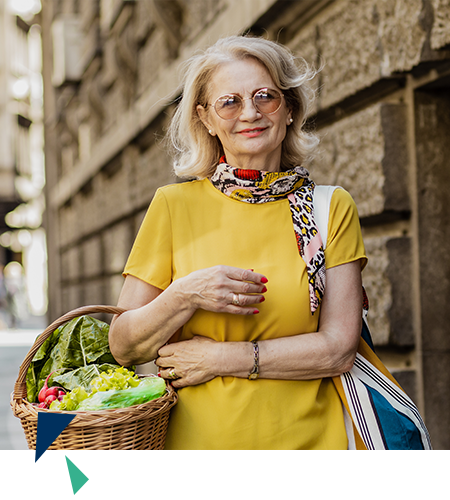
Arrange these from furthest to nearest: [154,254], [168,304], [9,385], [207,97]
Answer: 1. [9,385]
2. [207,97]
3. [154,254]
4. [168,304]

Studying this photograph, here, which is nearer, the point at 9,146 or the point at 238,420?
the point at 238,420

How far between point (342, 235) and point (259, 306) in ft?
0.95

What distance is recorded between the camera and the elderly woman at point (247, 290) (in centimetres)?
155

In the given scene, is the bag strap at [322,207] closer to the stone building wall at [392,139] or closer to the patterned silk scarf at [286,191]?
the patterned silk scarf at [286,191]

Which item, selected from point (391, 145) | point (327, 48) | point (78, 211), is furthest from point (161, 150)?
point (78, 211)

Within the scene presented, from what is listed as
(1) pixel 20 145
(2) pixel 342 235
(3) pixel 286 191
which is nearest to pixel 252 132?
(3) pixel 286 191

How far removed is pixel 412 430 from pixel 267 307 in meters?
0.48

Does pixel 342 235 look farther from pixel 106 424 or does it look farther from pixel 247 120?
pixel 106 424

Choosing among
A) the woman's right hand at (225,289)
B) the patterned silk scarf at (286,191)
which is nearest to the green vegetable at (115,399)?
the woman's right hand at (225,289)

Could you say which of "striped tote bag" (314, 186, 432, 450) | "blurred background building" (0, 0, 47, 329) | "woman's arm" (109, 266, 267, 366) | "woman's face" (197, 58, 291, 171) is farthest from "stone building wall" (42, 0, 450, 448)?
"blurred background building" (0, 0, 47, 329)

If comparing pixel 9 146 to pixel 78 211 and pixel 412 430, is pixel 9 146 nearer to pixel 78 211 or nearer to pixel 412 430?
pixel 78 211

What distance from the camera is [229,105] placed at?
1657 millimetres

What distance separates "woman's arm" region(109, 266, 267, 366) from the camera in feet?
4.76

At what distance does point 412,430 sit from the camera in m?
1.57
